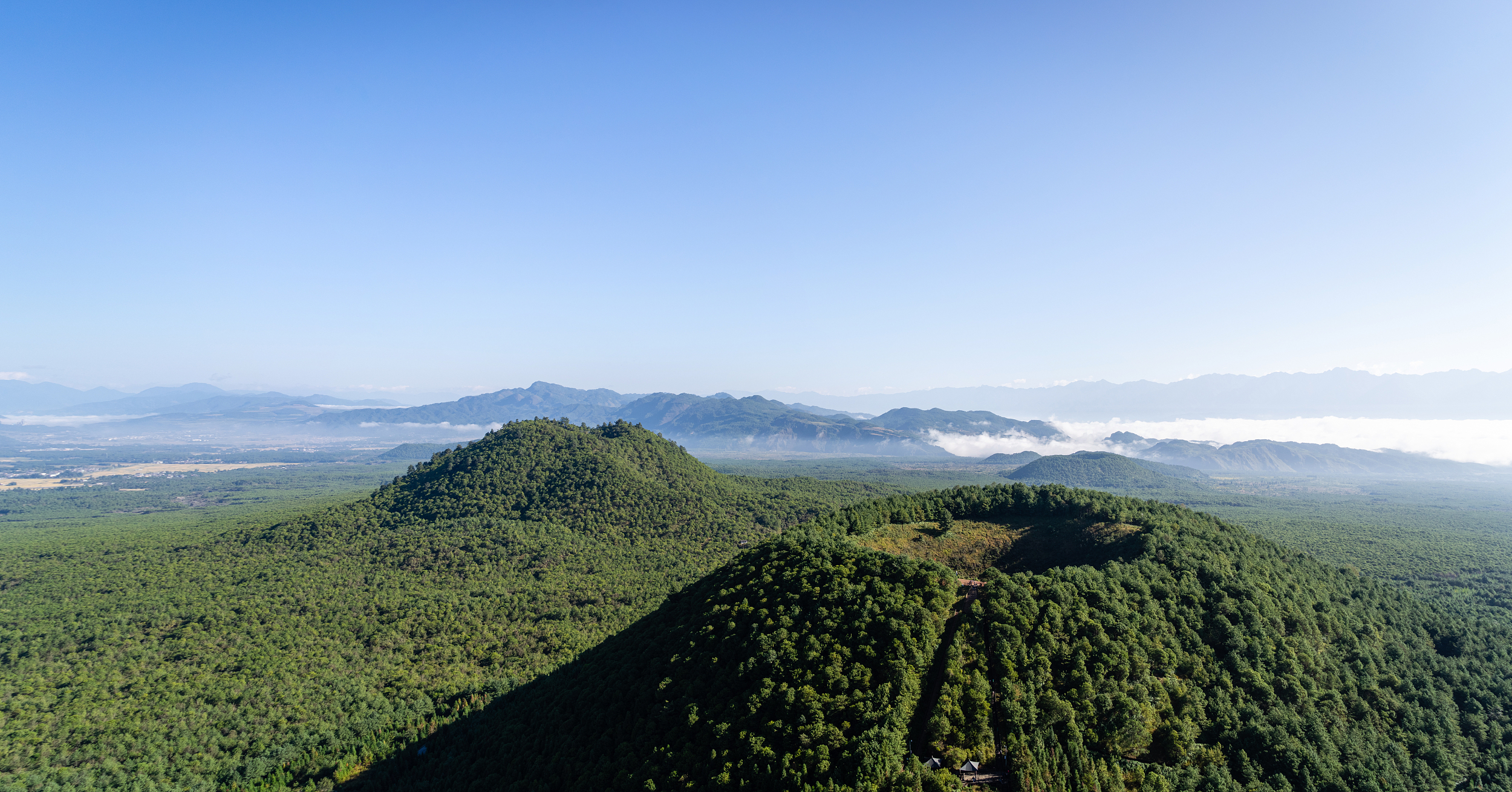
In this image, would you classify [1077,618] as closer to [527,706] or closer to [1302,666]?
[1302,666]

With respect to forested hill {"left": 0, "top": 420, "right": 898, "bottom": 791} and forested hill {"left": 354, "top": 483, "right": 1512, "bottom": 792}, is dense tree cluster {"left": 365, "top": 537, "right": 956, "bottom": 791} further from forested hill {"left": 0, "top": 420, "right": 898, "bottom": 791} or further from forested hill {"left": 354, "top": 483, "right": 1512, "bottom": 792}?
forested hill {"left": 0, "top": 420, "right": 898, "bottom": 791}

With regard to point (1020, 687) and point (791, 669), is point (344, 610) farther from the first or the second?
point (1020, 687)

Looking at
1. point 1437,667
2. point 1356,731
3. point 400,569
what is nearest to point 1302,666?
point 1356,731

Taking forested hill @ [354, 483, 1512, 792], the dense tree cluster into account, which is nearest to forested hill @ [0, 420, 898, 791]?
forested hill @ [354, 483, 1512, 792]

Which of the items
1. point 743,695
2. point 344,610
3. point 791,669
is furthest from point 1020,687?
point 344,610

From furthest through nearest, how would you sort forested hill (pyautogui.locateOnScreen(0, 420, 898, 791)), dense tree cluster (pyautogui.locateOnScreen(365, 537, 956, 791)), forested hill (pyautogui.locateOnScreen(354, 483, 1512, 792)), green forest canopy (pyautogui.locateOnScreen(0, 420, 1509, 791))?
forested hill (pyautogui.locateOnScreen(0, 420, 898, 791)) → green forest canopy (pyautogui.locateOnScreen(0, 420, 1509, 791)) → forested hill (pyautogui.locateOnScreen(354, 483, 1512, 792)) → dense tree cluster (pyautogui.locateOnScreen(365, 537, 956, 791))

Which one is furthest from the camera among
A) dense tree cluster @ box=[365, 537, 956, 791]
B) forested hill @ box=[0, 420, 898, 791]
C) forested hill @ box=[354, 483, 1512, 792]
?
forested hill @ box=[0, 420, 898, 791]

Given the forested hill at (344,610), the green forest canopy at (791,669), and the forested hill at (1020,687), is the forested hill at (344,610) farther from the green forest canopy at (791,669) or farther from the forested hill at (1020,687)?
the forested hill at (1020,687)

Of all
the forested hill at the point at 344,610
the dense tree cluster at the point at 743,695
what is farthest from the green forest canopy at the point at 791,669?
the forested hill at the point at 344,610

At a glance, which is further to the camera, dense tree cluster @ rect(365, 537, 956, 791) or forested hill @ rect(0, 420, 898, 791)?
forested hill @ rect(0, 420, 898, 791)
